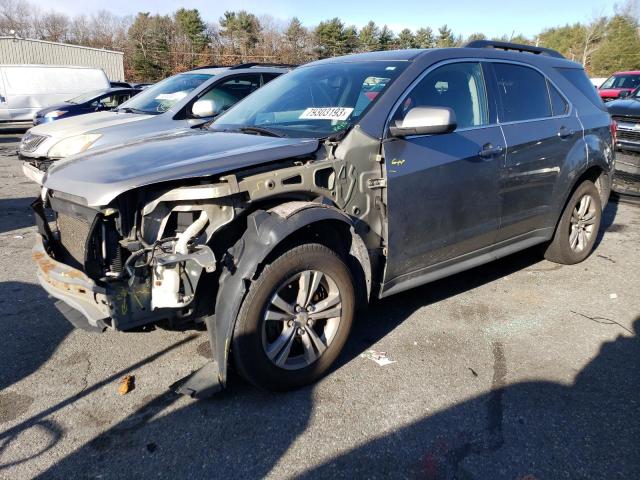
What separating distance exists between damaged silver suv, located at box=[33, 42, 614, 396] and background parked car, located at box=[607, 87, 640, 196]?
13.5 ft

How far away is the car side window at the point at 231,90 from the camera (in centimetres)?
691

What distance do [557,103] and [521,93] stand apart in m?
0.56

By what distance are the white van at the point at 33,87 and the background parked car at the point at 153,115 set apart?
11.6m

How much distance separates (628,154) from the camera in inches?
304

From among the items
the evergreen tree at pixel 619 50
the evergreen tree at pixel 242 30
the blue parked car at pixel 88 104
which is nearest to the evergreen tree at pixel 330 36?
the evergreen tree at pixel 242 30

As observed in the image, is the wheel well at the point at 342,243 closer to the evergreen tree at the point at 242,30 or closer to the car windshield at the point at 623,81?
the car windshield at the point at 623,81

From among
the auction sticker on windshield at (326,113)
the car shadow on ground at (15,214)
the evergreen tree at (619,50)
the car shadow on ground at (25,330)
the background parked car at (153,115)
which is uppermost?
the evergreen tree at (619,50)

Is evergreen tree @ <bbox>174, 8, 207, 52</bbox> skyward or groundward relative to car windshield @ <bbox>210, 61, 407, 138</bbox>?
skyward

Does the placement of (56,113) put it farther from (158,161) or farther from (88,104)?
(158,161)

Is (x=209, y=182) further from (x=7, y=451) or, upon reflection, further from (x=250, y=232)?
(x=7, y=451)

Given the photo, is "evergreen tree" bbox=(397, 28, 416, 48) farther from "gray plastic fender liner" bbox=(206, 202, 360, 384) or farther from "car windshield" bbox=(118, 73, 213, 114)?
"gray plastic fender liner" bbox=(206, 202, 360, 384)

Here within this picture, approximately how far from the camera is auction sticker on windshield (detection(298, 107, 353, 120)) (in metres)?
3.35

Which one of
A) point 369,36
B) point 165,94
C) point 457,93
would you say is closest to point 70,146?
point 165,94

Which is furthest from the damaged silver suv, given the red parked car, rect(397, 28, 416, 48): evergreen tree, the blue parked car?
rect(397, 28, 416, 48): evergreen tree
